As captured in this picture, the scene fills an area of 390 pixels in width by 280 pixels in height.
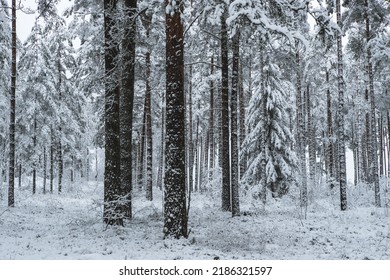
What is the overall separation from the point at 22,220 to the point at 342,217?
11698 millimetres

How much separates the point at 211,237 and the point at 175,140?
2.89 meters

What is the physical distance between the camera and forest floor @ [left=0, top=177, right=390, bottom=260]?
734cm

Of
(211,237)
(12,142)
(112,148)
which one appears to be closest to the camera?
(211,237)

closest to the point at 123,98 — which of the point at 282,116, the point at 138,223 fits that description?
the point at 138,223

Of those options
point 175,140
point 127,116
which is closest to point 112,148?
point 127,116

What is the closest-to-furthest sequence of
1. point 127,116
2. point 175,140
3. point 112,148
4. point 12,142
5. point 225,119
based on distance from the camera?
point 175,140 < point 112,148 < point 127,116 < point 225,119 < point 12,142

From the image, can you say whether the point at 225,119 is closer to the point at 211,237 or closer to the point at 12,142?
the point at 211,237

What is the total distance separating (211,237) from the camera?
8.98 metres

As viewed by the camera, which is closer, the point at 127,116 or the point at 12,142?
the point at 127,116

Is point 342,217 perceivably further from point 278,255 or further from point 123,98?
point 123,98

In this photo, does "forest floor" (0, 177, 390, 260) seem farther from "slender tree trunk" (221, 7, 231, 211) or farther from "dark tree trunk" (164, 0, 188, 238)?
"slender tree trunk" (221, 7, 231, 211)

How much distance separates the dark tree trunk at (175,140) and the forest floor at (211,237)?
1.80 ft

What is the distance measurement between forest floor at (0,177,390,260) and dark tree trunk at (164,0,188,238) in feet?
1.80

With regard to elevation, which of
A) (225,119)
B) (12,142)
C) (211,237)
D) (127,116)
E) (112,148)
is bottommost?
(211,237)
